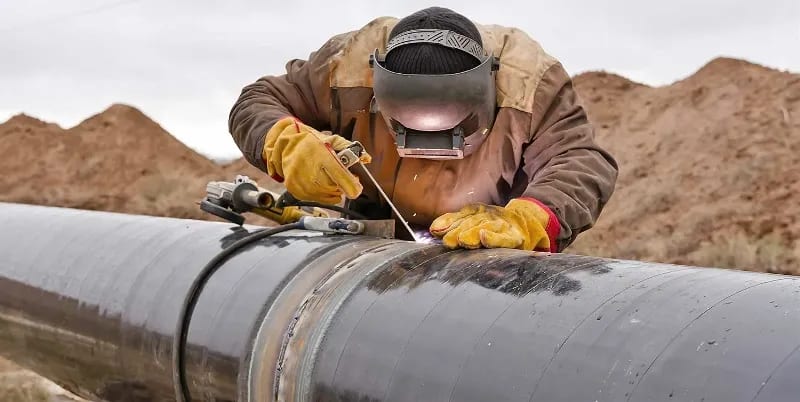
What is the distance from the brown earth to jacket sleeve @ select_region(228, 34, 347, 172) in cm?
234

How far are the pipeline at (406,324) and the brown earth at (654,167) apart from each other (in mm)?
2571

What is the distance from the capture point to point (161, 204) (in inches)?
697

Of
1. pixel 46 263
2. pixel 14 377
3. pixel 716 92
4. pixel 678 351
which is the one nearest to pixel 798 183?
pixel 716 92

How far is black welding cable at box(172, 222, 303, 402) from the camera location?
7.67 ft

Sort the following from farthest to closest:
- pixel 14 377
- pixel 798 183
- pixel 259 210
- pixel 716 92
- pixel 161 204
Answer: pixel 161 204 < pixel 716 92 < pixel 798 183 < pixel 14 377 < pixel 259 210

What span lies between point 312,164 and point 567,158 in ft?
2.88

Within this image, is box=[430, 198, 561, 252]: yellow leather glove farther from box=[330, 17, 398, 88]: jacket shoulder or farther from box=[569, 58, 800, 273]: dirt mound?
box=[569, 58, 800, 273]: dirt mound

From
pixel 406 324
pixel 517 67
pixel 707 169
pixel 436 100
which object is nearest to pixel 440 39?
pixel 436 100

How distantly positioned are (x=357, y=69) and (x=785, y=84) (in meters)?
13.5

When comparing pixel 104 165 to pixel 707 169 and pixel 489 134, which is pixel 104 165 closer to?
pixel 707 169

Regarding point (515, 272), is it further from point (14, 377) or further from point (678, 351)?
point (14, 377)

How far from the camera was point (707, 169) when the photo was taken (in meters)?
14.0

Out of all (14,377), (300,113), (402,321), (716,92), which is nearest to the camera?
(402,321)

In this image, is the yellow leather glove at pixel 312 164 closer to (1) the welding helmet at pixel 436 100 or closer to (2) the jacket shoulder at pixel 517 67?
(1) the welding helmet at pixel 436 100
